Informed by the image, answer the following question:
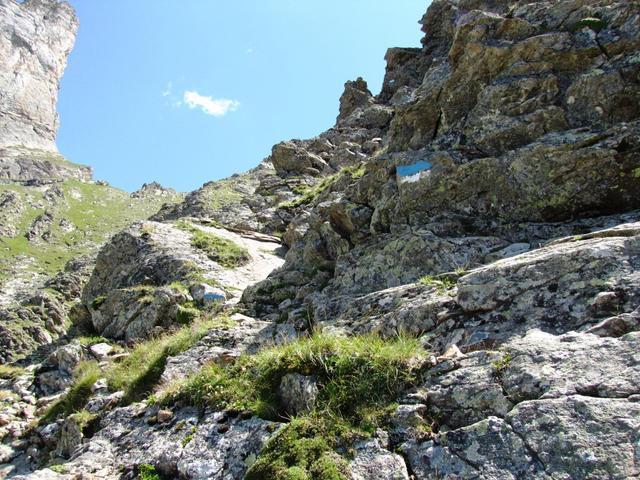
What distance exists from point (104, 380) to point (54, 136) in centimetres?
20767

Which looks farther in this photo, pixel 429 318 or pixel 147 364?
pixel 147 364

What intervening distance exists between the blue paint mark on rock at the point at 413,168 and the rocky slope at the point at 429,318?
0.07m

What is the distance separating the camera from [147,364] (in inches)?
420

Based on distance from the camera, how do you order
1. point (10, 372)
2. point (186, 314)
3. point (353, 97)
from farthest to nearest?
point (353, 97) < point (10, 372) < point (186, 314)

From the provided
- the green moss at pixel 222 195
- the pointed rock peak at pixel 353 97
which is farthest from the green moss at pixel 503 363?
the pointed rock peak at pixel 353 97

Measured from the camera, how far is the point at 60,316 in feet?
94.8

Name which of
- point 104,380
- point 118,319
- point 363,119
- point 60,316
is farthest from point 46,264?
point 104,380

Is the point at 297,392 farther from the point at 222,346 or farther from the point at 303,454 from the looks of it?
the point at 222,346

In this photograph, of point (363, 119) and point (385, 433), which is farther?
point (363, 119)

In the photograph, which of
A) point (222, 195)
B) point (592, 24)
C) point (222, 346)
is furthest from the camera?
point (222, 195)

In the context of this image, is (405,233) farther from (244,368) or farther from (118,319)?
(118,319)

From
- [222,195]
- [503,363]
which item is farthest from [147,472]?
[222,195]

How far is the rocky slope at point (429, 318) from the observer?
5.13 metres

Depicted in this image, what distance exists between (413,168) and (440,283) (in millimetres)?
5385
